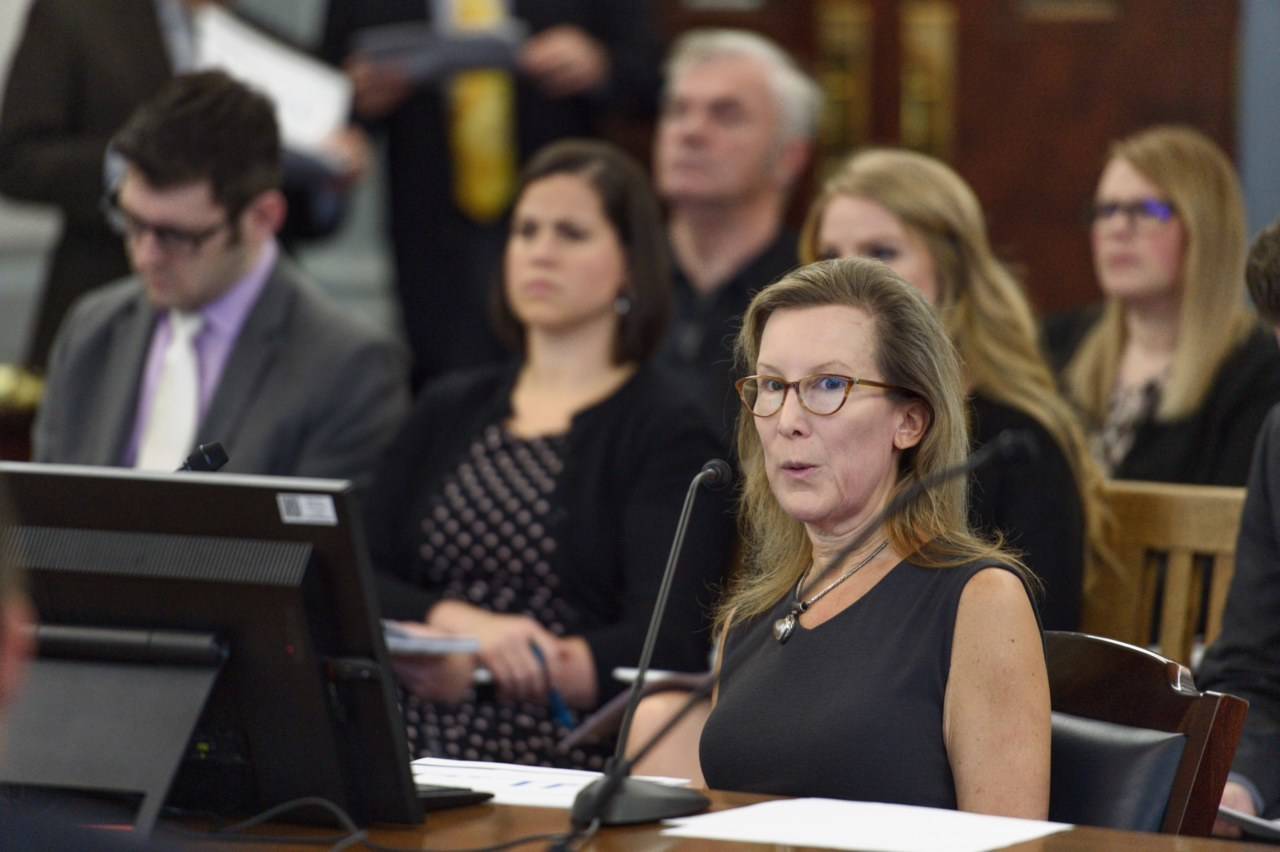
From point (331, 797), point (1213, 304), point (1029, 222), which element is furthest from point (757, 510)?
point (1029, 222)

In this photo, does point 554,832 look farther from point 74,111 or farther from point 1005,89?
point 1005,89

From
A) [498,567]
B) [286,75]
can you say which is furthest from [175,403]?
[286,75]

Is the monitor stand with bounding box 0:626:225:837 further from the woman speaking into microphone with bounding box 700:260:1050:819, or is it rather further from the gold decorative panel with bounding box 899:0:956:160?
the gold decorative panel with bounding box 899:0:956:160

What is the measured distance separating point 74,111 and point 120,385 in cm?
124

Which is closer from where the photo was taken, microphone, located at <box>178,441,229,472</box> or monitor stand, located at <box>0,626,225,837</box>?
monitor stand, located at <box>0,626,225,837</box>

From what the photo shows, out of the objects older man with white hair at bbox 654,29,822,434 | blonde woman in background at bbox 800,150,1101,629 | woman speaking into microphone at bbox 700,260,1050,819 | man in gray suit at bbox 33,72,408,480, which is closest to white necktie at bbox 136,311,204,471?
man in gray suit at bbox 33,72,408,480

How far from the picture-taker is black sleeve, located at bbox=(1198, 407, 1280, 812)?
9.20 ft

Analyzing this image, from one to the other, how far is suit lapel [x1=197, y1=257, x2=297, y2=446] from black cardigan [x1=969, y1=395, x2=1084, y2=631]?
146cm

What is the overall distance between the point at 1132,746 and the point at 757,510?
598 mm

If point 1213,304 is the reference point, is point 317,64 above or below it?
above

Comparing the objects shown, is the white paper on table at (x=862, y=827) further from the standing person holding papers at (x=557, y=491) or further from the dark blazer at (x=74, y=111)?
the dark blazer at (x=74, y=111)

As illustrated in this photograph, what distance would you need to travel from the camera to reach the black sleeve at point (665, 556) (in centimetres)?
341

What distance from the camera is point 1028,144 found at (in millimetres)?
5859

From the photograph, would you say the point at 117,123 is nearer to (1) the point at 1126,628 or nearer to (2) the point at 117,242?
(2) the point at 117,242
